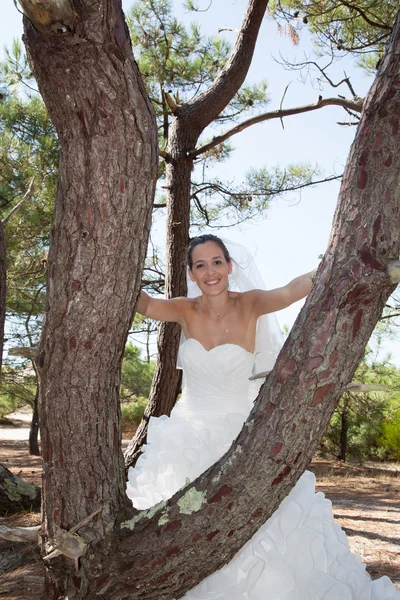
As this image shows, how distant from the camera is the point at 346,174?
1729 millimetres

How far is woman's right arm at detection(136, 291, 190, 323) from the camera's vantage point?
2712mm

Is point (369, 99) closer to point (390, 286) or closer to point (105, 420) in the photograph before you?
point (390, 286)

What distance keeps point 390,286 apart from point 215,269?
1.30m

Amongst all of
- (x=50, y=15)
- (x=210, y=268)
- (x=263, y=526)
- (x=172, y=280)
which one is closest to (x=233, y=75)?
(x=172, y=280)

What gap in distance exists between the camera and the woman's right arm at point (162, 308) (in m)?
2.71

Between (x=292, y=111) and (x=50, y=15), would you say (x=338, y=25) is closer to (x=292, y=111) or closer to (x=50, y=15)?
(x=292, y=111)

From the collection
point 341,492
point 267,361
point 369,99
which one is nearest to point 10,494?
point 267,361

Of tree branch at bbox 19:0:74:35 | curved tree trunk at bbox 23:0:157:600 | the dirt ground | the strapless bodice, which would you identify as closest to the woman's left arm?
the strapless bodice

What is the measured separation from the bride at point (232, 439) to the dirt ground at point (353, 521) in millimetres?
662

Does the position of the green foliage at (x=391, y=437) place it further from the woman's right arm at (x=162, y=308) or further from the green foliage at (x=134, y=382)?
the woman's right arm at (x=162, y=308)

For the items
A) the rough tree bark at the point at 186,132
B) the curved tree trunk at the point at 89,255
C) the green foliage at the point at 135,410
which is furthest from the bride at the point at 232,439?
the green foliage at the point at 135,410

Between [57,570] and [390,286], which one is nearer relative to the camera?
[390,286]

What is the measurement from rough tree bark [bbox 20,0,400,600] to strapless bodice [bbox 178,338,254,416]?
92 centimetres

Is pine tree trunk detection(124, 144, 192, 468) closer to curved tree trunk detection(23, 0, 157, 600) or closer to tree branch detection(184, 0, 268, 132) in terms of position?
tree branch detection(184, 0, 268, 132)
